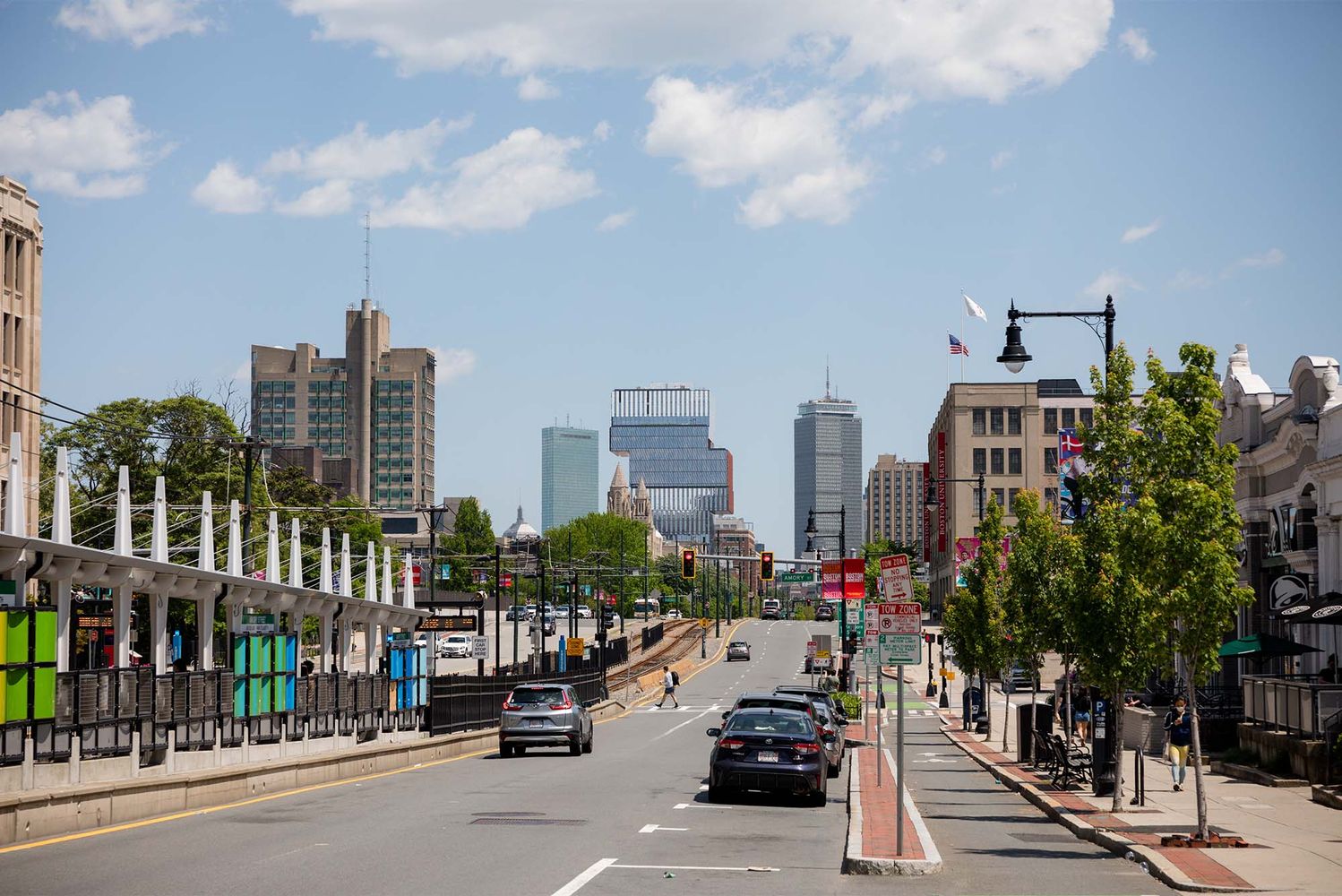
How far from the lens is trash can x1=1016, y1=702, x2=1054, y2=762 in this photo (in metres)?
32.5

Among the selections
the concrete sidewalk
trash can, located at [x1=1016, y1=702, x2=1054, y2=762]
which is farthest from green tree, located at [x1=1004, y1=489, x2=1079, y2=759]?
the concrete sidewalk

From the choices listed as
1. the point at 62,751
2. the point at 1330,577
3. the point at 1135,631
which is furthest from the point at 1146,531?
the point at 1330,577

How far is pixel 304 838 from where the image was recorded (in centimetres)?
1741

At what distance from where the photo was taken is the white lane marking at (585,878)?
13.4 metres

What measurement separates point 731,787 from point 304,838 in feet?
26.4

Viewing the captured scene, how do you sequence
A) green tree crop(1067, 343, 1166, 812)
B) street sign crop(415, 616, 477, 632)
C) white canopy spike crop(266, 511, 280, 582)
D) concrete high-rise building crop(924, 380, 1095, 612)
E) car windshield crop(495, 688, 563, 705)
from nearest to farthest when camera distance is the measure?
green tree crop(1067, 343, 1166, 812) → white canopy spike crop(266, 511, 280, 582) → car windshield crop(495, 688, 563, 705) → street sign crop(415, 616, 477, 632) → concrete high-rise building crop(924, 380, 1095, 612)

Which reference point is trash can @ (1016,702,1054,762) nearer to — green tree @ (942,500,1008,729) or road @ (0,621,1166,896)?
road @ (0,621,1166,896)

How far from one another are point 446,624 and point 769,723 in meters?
46.8

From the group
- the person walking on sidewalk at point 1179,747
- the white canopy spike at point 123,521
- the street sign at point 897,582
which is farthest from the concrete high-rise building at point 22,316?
the street sign at point 897,582

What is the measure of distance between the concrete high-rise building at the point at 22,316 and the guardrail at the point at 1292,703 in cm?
5355

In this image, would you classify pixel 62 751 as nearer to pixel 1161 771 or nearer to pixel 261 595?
pixel 261 595

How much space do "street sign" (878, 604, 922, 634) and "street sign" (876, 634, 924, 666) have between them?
6 centimetres

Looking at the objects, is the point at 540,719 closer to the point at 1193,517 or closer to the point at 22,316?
the point at 1193,517

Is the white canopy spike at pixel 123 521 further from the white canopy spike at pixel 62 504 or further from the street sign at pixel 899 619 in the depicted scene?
the street sign at pixel 899 619
